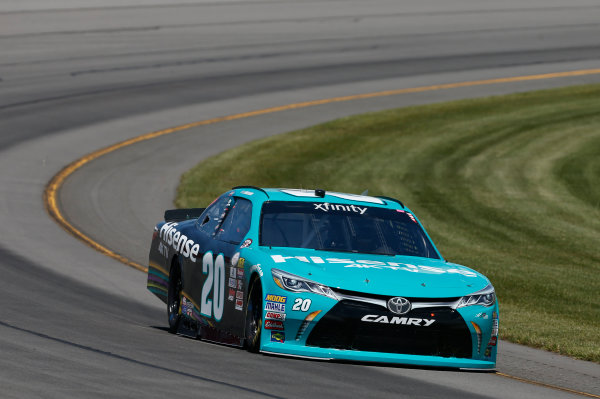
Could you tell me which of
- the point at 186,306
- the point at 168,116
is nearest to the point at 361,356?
the point at 186,306

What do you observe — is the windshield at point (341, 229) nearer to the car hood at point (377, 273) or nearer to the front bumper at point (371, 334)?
the car hood at point (377, 273)

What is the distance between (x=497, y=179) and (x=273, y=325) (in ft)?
58.1

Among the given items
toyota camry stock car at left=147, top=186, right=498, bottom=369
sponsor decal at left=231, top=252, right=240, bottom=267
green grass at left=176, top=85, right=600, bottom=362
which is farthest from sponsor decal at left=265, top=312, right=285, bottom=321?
green grass at left=176, top=85, right=600, bottom=362

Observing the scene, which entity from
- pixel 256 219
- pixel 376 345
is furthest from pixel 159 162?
pixel 376 345

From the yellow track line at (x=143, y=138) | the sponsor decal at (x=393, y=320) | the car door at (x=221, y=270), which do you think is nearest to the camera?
the sponsor decal at (x=393, y=320)

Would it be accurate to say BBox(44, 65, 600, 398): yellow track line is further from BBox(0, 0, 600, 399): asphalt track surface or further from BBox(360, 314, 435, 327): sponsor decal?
BBox(360, 314, 435, 327): sponsor decal

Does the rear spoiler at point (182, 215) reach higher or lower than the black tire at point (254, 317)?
higher

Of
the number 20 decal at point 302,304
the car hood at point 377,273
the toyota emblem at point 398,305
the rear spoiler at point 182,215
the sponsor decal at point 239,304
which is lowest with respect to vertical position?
the sponsor decal at point 239,304

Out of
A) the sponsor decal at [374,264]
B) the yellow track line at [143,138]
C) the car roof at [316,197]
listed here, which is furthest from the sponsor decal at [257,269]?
the yellow track line at [143,138]

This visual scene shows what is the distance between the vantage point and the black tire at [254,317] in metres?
10.2

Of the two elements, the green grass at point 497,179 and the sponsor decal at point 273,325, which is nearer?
the sponsor decal at point 273,325

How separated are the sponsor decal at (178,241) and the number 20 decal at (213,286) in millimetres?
418

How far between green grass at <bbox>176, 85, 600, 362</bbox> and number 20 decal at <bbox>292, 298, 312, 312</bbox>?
3.73 metres

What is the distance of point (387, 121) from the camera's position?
34094 millimetres
